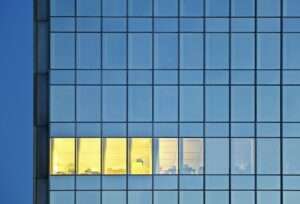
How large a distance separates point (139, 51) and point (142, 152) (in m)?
4.88

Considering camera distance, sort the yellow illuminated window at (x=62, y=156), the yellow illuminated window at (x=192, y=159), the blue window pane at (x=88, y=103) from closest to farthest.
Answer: the yellow illuminated window at (x=192, y=159), the blue window pane at (x=88, y=103), the yellow illuminated window at (x=62, y=156)

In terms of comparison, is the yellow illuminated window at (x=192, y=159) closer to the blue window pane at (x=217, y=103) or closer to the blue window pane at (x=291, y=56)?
the blue window pane at (x=217, y=103)

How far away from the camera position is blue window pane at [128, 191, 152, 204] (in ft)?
74.9

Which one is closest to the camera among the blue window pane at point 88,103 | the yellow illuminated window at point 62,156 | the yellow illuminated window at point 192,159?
the yellow illuminated window at point 192,159

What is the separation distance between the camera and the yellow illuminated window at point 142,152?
22812mm

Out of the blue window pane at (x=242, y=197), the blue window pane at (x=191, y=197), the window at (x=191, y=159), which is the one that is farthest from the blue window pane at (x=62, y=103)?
the blue window pane at (x=242, y=197)

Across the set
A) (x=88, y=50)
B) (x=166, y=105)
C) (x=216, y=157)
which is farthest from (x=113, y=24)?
(x=216, y=157)

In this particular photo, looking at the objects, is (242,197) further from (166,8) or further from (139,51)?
(166,8)

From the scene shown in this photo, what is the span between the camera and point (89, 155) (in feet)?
75.3

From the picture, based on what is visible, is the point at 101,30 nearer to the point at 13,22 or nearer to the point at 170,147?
the point at 13,22

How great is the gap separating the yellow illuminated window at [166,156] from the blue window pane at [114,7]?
21.3 feet

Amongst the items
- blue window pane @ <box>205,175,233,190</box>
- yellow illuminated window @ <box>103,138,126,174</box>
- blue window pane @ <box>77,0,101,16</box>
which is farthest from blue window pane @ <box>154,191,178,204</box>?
blue window pane @ <box>77,0,101,16</box>

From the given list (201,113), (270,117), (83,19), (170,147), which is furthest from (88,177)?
(270,117)

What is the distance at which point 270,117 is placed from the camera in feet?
75.2
